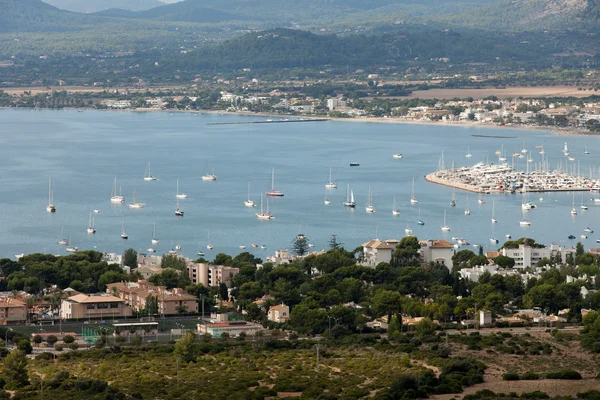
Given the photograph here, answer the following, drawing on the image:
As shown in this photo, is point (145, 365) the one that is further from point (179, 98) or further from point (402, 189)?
point (179, 98)

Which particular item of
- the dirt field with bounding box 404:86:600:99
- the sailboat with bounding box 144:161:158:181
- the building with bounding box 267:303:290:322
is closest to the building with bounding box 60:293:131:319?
the building with bounding box 267:303:290:322

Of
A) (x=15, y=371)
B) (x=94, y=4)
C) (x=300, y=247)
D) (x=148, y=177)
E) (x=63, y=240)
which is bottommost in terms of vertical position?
(x=148, y=177)

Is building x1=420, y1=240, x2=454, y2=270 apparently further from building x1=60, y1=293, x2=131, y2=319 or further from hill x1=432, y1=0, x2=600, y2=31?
hill x1=432, y1=0, x2=600, y2=31

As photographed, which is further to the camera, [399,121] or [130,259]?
[399,121]

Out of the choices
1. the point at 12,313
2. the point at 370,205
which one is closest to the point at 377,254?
the point at 12,313

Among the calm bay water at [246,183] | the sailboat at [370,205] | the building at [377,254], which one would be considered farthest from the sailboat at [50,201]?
the building at [377,254]

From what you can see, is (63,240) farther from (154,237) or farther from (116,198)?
(116,198)
